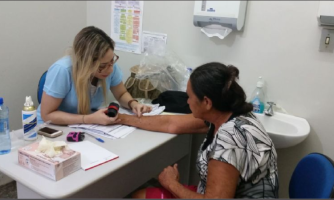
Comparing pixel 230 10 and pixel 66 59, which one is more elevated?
pixel 230 10

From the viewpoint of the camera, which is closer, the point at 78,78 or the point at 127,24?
the point at 78,78

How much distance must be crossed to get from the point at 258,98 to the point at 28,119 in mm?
1349

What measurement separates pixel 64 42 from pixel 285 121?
6.01 ft

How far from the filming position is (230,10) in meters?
1.83

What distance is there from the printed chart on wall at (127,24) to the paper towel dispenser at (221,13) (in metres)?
0.56

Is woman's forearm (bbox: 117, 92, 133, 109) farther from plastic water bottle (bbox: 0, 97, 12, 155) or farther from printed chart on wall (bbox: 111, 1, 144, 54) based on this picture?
plastic water bottle (bbox: 0, 97, 12, 155)

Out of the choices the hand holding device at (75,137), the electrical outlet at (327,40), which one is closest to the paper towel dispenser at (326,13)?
the electrical outlet at (327,40)

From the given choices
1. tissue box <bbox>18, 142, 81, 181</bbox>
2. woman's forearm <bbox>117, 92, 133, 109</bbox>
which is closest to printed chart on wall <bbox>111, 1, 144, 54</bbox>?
woman's forearm <bbox>117, 92, 133, 109</bbox>

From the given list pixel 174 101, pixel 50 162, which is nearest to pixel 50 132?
pixel 50 162

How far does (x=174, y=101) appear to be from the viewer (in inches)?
75.5

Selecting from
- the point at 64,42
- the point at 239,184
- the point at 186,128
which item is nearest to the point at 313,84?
the point at 186,128

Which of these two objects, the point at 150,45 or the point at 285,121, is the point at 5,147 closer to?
the point at 150,45

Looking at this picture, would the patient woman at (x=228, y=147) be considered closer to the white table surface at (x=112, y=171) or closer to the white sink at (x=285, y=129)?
the white table surface at (x=112, y=171)

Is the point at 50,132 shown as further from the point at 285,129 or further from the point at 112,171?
the point at 285,129
